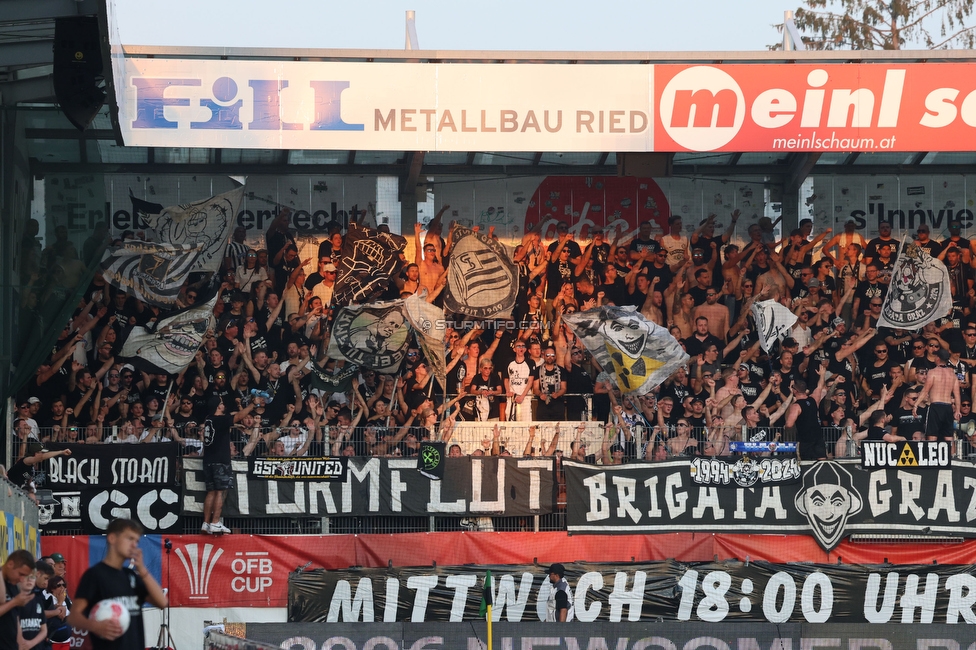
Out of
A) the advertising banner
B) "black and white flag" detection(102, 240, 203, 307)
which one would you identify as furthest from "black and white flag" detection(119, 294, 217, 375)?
the advertising banner

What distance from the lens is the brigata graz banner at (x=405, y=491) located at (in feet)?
69.3

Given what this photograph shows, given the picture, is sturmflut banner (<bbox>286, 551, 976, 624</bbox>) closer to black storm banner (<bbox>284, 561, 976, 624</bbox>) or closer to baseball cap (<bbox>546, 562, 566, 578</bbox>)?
black storm banner (<bbox>284, 561, 976, 624</bbox>)

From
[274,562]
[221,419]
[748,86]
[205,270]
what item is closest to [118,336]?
[205,270]

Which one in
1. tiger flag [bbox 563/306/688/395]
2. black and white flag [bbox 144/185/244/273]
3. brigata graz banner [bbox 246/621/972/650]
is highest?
black and white flag [bbox 144/185/244/273]

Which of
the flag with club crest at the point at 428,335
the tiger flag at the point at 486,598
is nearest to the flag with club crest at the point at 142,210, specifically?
the flag with club crest at the point at 428,335

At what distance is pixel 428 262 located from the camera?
25531 mm

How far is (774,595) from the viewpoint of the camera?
1992 centimetres

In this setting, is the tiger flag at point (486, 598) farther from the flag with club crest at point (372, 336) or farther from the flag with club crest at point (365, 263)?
the flag with club crest at point (365, 263)

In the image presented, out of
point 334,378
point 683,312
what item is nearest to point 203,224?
point 334,378

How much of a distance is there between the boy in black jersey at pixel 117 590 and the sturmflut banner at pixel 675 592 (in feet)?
38.6

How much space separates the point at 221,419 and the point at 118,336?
3.64 meters

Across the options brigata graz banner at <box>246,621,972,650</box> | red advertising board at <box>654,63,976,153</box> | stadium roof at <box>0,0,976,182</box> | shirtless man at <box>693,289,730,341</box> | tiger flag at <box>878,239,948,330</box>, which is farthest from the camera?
tiger flag at <box>878,239,948,330</box>

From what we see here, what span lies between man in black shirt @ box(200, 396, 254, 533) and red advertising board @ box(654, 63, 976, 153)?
27.8ft

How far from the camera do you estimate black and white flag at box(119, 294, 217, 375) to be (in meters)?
22.9
